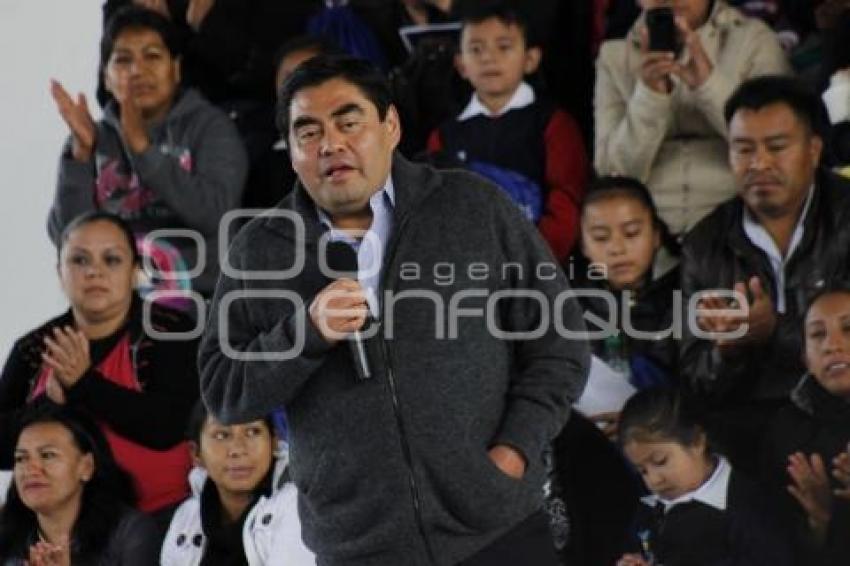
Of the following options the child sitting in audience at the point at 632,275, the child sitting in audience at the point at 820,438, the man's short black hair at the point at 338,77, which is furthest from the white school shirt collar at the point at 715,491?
the man's short black hair at the point at 338,77

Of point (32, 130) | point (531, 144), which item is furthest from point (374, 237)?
point (32, 130)

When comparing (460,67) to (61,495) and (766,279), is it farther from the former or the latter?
(61,495)

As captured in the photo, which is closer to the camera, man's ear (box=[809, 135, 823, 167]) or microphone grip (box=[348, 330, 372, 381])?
microphone grip (box=[348, 330, 372, 381])

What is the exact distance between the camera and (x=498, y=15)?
15.6 ft

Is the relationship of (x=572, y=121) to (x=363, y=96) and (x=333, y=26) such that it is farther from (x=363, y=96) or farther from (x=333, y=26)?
(x=363, y=96)

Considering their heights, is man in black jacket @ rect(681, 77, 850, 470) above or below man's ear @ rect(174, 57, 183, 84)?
below

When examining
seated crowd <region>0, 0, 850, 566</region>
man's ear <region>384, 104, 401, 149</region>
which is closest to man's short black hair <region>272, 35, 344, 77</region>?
seated crowd <region>0, 0, 850, 566</region>

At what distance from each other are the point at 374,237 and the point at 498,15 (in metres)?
1.94

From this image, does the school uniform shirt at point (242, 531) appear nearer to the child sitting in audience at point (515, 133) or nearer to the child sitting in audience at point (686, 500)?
the child sitting in audience at point (686, 500)

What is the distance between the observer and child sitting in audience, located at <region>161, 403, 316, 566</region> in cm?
418

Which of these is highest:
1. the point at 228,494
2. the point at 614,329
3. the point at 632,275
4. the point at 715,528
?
the point at 632,275

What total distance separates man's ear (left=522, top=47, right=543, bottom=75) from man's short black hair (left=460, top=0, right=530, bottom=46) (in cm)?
2

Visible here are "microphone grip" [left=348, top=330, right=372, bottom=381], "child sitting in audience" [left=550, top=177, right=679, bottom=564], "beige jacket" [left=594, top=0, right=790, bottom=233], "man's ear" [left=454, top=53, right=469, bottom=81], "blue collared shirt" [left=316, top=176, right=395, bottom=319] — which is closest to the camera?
"microphone grip" [left=348, top=330, right=372, bottom=381]

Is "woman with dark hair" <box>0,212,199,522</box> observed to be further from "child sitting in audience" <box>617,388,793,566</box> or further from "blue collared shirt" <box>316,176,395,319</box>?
"blue collared shirt" <box>316,176,395,319</box>
